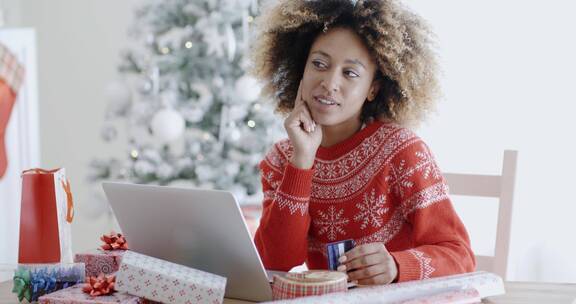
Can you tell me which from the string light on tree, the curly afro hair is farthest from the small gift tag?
the string light on tree

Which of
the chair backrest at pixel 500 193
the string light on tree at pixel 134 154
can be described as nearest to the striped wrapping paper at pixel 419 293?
the chair backrest at pixel 500 193

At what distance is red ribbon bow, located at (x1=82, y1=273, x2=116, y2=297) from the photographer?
102 centimetres

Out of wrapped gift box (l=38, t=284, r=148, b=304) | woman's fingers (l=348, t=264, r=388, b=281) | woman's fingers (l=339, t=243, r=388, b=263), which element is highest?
woman's fingers (l=339, t=243, r=388, b=263)

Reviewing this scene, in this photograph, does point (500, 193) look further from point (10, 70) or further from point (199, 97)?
point (10, 70)

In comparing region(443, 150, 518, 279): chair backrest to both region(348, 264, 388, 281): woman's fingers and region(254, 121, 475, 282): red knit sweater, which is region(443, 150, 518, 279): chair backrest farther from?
region(348, 264, 388, 281): woman's fingers

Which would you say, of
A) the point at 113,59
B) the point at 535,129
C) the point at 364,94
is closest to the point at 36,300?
the point at 364,94

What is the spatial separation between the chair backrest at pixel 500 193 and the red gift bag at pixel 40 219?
33.7 inches

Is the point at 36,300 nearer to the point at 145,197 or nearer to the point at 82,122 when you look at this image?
the point at 145,197

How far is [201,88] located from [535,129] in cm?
138

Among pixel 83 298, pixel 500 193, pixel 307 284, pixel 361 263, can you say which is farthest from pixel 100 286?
pixel 500 193

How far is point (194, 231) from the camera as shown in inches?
42.5

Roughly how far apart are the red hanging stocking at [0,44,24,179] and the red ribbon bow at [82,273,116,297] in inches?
80.0

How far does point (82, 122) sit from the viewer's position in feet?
13.1

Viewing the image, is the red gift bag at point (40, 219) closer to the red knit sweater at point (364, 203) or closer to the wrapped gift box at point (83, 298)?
the wrapped gift box at point (83, 298)
